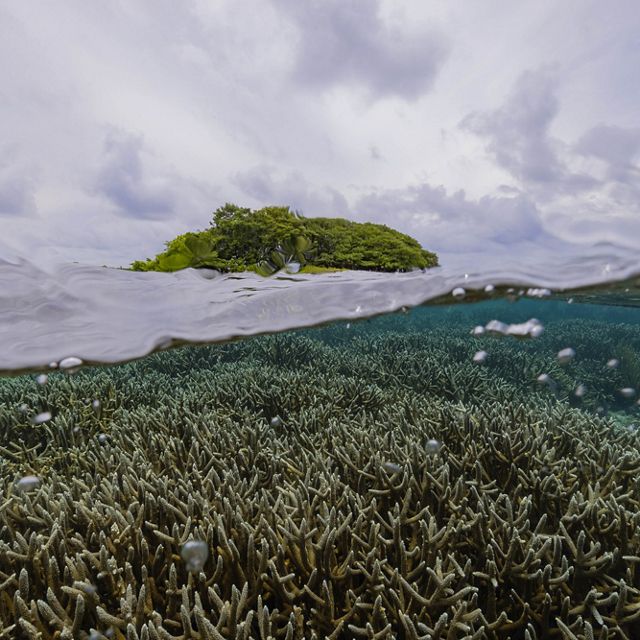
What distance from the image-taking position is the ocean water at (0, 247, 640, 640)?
2.54 meters

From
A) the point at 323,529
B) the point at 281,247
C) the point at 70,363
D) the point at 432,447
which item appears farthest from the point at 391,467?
the point at 70,363

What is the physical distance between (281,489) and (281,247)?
719 centimetres

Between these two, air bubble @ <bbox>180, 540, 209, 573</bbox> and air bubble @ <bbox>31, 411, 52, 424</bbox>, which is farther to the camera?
air bubble @ <bbox>31, 411, 52, 424</bbox>

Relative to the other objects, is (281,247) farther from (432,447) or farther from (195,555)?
(195,555)

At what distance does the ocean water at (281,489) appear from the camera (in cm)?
254

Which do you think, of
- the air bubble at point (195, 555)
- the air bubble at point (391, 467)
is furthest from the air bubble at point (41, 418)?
the air bubble at point (391, 467)

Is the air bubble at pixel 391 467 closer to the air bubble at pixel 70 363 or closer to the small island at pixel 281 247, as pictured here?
the small island at pixel 281 247

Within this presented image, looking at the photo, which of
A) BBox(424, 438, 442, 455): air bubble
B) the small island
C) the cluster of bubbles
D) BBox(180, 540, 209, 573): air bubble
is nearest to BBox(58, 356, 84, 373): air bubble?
the small island

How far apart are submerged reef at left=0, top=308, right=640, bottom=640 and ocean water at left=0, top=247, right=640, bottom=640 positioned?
0.02m

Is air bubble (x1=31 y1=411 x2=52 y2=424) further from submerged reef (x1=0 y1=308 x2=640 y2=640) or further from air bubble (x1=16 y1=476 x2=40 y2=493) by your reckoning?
air bubble (x1=16 y1=476 x2=40 y2=493)

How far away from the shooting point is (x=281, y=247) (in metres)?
9.84

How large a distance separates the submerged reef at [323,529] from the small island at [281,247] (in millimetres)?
4201

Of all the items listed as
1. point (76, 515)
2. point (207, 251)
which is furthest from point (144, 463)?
point (207, 251)

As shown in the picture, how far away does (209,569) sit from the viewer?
2.82 metres
